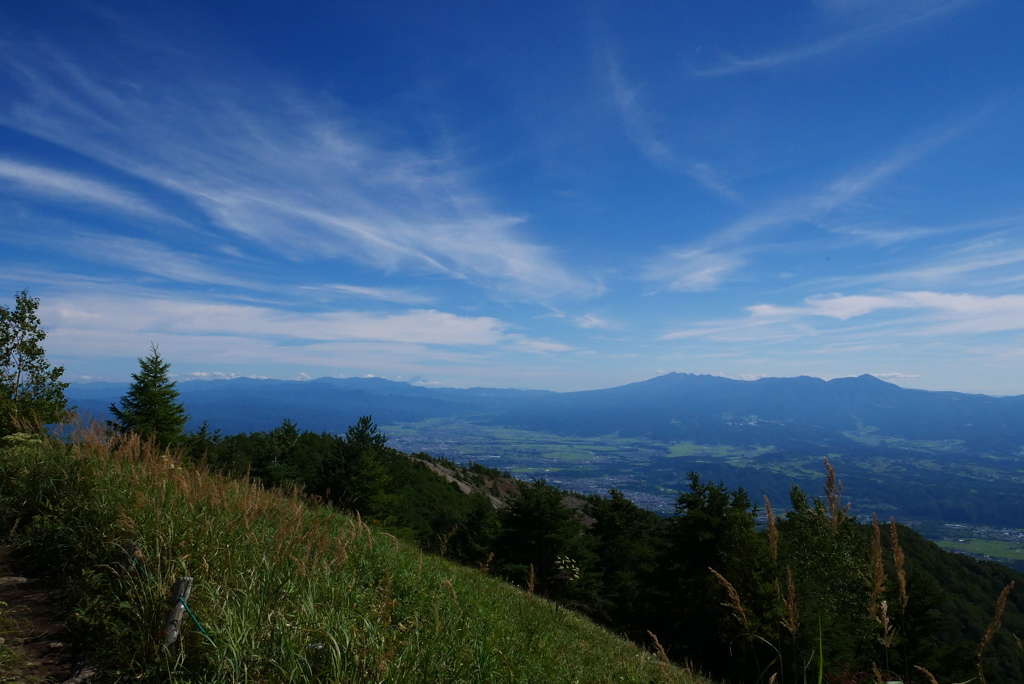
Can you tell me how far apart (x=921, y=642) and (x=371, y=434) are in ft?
109

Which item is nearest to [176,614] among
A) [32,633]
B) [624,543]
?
[32,633]

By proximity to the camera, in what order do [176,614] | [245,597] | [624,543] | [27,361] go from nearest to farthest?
[176,614] → [245,597] → [27,361] → [624,543]

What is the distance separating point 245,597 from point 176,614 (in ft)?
1.36

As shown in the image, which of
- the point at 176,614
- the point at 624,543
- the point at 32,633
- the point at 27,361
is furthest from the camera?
the point at 624,543

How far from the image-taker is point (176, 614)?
2.94 m

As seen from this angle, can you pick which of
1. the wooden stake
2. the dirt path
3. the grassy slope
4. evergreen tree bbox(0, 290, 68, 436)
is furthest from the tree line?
the wooden stake

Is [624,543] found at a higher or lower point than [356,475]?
lower

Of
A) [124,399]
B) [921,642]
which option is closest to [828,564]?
[921,642]

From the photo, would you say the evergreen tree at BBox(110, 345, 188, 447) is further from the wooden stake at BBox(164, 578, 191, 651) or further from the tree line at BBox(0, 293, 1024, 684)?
the wooden stake at BBox(164, 578, 191, 651)

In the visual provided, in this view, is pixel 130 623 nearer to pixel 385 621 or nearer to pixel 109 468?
pixel 385 621

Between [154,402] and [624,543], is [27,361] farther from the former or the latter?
[624,543]

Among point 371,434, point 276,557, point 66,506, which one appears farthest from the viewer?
point 371,434

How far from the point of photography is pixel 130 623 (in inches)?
131

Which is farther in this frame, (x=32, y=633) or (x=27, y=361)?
(x=27, y=361)
